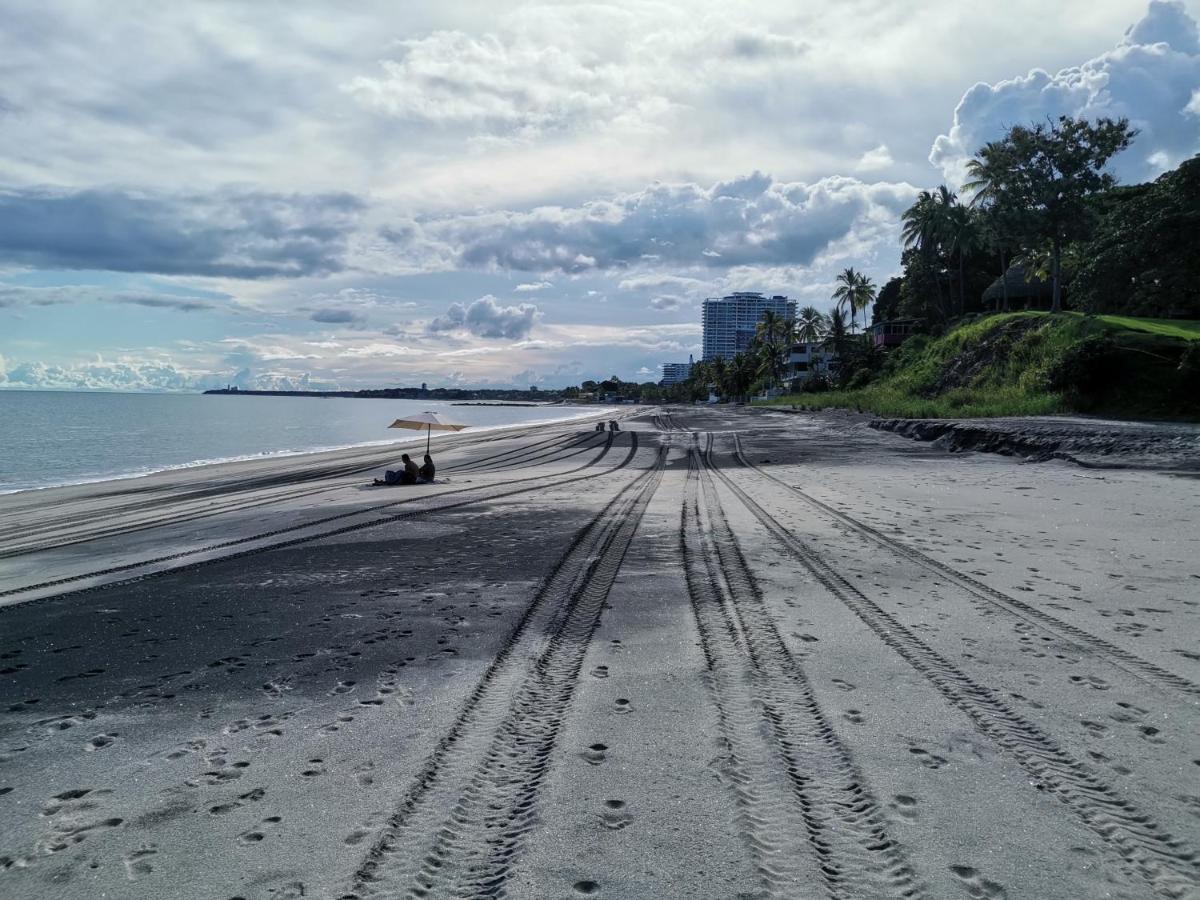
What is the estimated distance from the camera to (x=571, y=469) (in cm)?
2123

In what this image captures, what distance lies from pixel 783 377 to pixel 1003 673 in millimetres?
121075

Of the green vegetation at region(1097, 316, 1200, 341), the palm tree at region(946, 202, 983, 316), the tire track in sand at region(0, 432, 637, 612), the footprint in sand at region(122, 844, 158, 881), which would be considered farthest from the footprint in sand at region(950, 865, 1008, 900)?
the palm tree at region(946, 202, 983, 316)

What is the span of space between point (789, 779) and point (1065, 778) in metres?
1.32

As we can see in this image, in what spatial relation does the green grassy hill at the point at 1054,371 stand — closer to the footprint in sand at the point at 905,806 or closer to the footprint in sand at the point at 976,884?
the footprint in sand at the point at 905,806

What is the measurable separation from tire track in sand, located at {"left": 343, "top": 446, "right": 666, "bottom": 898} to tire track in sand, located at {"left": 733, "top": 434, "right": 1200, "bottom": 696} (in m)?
3.62

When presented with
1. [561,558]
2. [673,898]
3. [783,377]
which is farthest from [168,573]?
[783,377]

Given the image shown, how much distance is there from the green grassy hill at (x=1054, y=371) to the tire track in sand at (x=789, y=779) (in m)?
26.2

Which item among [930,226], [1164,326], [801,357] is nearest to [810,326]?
[801,357]

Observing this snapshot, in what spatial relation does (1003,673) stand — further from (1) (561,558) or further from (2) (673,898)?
(1) (561,558)

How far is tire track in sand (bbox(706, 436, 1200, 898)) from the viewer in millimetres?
2705

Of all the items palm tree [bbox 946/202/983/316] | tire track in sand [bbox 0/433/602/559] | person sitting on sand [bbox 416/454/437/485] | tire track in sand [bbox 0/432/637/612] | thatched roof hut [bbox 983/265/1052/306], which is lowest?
tire track in sand [bbox 0/433/602/559]

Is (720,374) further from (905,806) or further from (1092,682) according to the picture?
(905,806)

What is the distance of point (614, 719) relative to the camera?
402cm

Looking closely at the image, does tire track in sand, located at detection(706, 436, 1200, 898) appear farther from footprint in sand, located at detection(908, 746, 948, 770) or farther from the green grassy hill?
the green grassy hill
